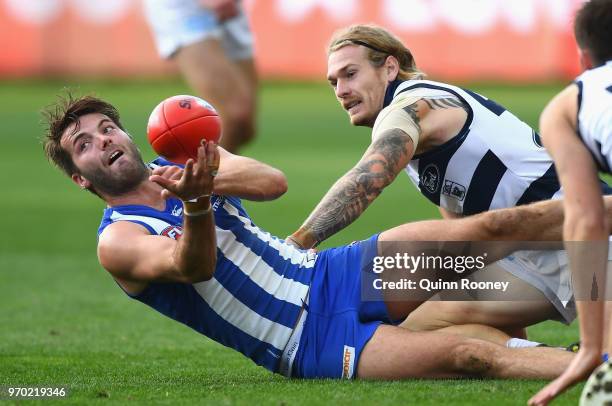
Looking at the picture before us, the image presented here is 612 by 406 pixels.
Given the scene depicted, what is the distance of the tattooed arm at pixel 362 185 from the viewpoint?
5.66 metres

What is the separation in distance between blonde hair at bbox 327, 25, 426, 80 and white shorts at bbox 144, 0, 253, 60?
4.52m

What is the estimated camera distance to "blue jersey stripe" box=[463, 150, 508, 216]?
610 cm

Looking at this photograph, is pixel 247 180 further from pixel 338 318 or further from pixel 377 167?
pixel 338 318

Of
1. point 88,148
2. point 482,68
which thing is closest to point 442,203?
point 88,148

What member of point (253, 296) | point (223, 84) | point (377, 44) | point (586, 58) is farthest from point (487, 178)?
point (223, 84)

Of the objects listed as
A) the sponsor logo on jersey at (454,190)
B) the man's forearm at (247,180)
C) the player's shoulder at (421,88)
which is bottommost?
the sponsor logo on jersey at (454,190)

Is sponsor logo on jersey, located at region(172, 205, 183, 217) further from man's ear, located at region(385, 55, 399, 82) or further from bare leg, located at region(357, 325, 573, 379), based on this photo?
man's ear, located at region(385, 55, 399, 82)

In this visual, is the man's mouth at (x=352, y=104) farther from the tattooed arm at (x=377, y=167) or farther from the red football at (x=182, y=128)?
the red football at (x=182, y=128)

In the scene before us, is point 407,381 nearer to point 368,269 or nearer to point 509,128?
point 368,269

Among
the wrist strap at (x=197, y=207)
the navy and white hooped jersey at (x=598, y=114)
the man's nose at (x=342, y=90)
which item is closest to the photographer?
the navy and white hooped jersey at (x=598, y=114)

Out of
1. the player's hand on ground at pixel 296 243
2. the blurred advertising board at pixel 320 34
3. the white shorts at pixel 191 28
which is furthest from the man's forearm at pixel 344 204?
the blurred advertising board at pixel 320 34

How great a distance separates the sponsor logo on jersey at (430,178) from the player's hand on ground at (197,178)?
5.70 feet

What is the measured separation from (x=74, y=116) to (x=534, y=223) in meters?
2.52

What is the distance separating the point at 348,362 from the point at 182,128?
4.75 ft
